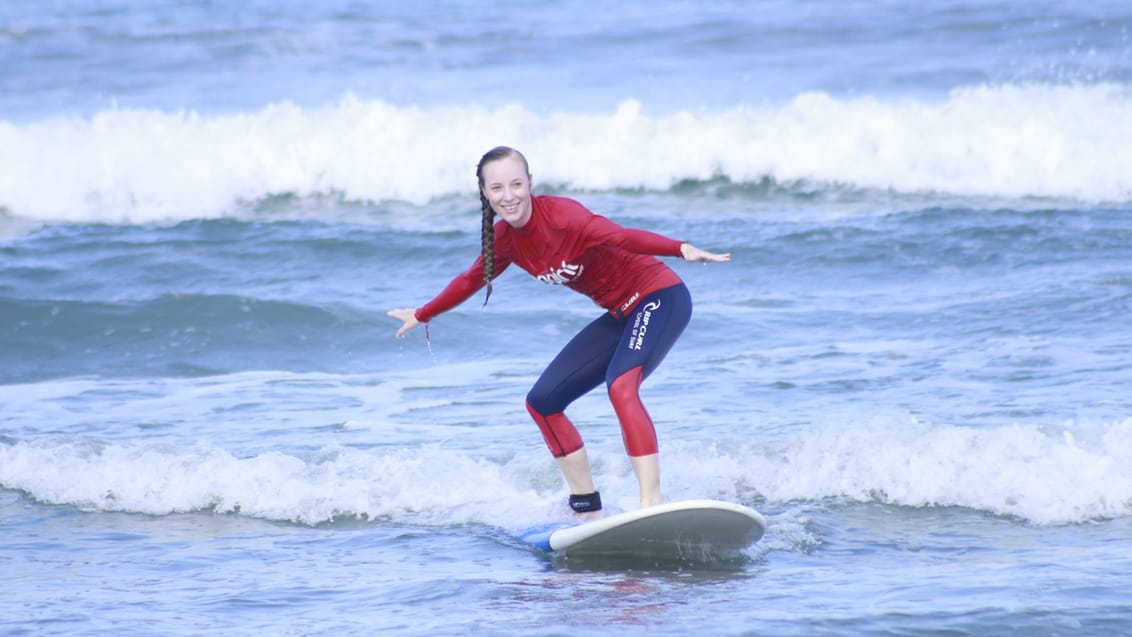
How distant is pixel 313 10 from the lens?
29.7 m

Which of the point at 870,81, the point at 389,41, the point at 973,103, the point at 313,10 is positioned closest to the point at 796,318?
the point at 973,103

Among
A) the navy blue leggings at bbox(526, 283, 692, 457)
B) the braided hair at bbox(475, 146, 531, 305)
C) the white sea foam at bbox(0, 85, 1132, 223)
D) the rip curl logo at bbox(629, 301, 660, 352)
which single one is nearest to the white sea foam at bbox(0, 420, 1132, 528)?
the navy blue leggings at bbox(526, 283, 692, 457)

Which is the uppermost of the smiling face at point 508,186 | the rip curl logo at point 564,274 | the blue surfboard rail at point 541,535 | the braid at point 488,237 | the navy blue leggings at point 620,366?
the smiling face at point 508,186

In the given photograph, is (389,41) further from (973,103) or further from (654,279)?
(654,279)

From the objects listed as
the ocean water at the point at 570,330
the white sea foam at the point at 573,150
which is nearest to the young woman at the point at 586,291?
the ocean water at the point at 570,330

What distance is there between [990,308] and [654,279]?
5362mm

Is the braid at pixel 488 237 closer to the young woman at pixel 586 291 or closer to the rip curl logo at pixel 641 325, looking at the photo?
the young woman at pixel 586 291

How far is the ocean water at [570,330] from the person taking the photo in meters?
5.55

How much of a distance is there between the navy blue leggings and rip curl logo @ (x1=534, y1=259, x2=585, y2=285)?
33cm

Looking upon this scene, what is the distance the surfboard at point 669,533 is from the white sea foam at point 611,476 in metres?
0.63

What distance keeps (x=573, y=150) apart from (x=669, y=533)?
505 inches

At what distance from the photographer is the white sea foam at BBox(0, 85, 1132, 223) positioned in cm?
1650

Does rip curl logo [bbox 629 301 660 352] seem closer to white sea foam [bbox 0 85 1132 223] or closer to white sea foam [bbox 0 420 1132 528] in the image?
white sea foam [bbox 0 420 1132 528]

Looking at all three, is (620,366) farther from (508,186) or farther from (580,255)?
(508,186)
